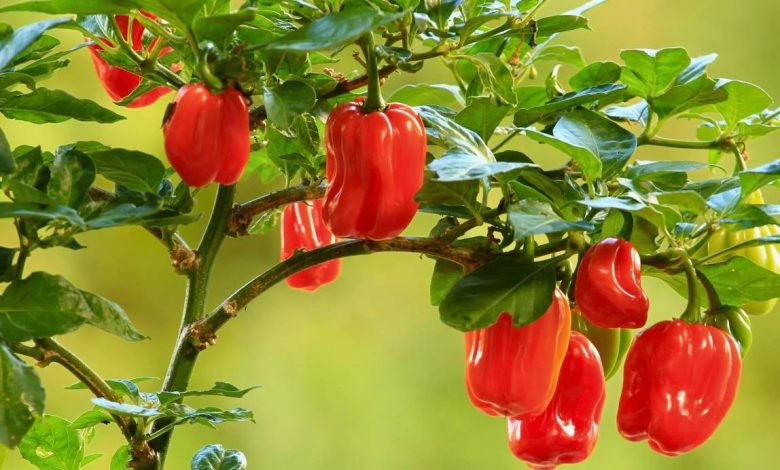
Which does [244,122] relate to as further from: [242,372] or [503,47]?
[242,372]

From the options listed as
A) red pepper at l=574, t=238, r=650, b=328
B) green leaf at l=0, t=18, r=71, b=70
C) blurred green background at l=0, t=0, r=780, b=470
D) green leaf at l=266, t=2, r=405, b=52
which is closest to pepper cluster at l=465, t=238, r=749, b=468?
red pepper at l=574, t=238, r=650, b=328

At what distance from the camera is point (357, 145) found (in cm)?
61

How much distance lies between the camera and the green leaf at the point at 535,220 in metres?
0.54

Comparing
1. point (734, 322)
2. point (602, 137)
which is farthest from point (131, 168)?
point (734, 322)

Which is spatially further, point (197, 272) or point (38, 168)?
point (197, 272)

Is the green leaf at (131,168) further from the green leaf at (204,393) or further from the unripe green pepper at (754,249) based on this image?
the unripe green pepper at (754,249)

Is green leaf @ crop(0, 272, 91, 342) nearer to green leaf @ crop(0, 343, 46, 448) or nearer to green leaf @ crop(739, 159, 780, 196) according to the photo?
green leaf @ crop(0, 343, 46, 448)

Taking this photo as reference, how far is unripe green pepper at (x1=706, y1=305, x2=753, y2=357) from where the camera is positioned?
695 mm

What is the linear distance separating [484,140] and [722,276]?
0.18 m

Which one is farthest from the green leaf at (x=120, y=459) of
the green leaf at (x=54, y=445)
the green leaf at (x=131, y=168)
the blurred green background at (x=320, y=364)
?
the blurred green background at (x=320, y=364)

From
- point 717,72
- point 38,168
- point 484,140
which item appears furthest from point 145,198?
point 717,72

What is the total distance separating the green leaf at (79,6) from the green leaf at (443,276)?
0.98ft

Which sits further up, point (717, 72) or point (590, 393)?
point (590, 393)

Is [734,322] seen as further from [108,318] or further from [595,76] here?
[108,318]
